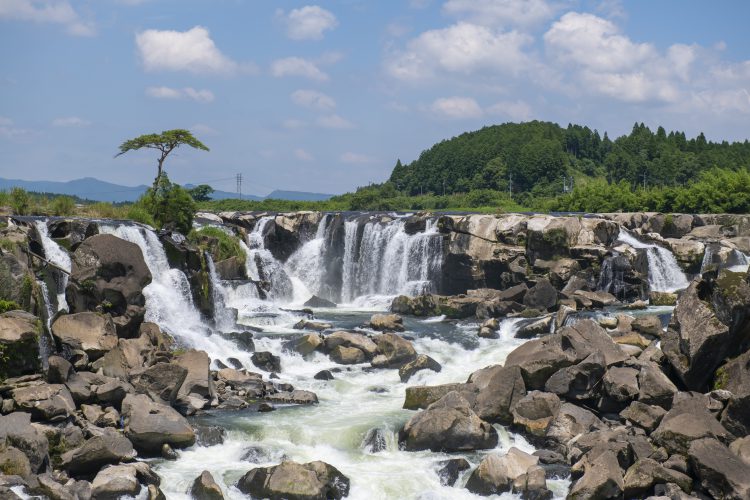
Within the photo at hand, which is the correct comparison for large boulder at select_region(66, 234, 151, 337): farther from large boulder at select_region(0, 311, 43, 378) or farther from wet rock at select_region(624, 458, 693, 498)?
wet rock at select_region(624, 458, 693, 498)

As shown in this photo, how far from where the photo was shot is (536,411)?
21547mm

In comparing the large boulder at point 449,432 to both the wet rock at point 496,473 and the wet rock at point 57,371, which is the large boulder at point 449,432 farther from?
the wet rock at point 57,371

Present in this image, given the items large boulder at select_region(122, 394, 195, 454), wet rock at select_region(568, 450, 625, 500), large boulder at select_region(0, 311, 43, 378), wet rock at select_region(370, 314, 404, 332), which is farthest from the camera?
wet rock at select_region(370, 314, 404, 332)

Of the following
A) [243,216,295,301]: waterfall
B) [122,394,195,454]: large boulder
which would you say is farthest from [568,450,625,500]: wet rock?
[243,216,295,301]: waterfall

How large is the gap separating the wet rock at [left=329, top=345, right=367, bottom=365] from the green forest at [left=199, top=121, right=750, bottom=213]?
41650 mm

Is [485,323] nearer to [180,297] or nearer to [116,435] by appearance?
[180,297]

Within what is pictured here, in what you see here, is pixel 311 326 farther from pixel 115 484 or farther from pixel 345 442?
pixel 115 484

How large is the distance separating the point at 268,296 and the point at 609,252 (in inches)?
754

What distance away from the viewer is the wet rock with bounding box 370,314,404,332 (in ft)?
114

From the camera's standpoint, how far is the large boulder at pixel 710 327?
68.3ft

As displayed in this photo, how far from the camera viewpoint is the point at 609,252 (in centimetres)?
4184

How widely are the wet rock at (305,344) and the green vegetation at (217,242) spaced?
12.0 metres

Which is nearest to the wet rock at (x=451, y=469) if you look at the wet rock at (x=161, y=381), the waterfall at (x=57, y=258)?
the wet rock at (x=161, y=381)

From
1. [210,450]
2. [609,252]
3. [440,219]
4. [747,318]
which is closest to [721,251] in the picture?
[609,252]
